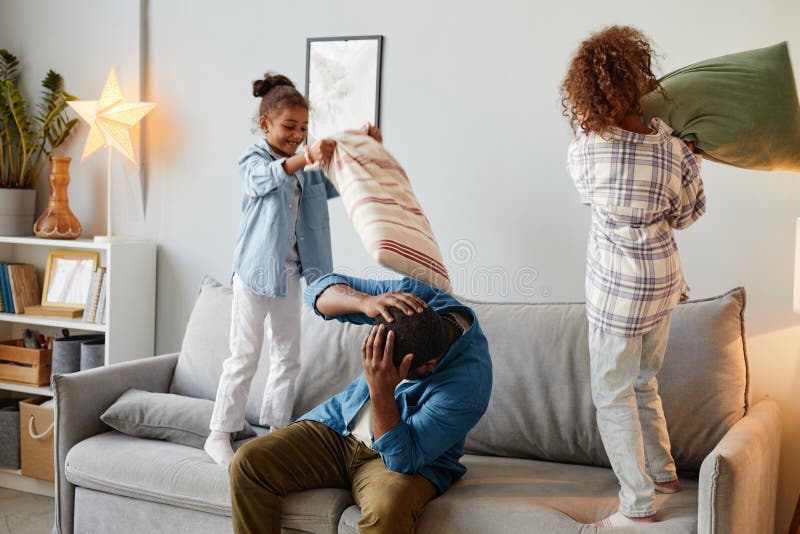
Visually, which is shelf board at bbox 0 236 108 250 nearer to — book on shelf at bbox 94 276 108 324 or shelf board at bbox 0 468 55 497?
book on shelf at bbox 94 276 108 324

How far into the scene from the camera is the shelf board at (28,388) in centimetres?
337

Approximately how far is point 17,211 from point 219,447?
180cm

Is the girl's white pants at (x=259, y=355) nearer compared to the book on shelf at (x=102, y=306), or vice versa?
the girl's white pants at (x=259, y=355)

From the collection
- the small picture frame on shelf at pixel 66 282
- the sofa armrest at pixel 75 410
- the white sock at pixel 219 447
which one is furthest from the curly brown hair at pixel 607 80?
the small picture frame on shelf at pixel 66 282

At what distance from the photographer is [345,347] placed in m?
2.67

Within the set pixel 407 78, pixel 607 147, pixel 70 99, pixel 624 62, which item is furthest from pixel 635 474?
pixel 70 99

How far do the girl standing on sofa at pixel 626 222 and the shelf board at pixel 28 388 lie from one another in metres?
2.38

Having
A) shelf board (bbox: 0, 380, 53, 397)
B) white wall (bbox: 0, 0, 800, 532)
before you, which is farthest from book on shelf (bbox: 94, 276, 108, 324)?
shelf board (bbox: 0, 380, 53, 397)

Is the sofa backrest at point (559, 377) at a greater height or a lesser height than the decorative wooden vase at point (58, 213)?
lesser

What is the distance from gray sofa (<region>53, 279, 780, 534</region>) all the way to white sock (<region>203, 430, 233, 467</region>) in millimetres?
35

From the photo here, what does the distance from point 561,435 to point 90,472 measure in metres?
1.42

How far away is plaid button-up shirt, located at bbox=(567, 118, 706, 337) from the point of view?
194 cm

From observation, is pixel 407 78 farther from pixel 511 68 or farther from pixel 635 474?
pixel 635 474

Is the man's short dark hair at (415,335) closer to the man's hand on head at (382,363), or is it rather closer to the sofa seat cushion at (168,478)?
the man's hand on head at (382,363)
